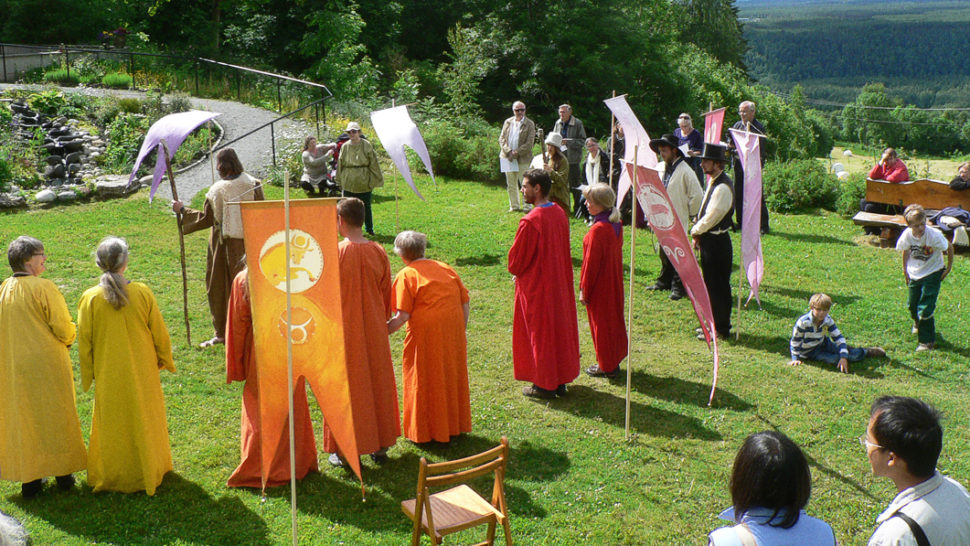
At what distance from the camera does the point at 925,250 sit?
31.4ft

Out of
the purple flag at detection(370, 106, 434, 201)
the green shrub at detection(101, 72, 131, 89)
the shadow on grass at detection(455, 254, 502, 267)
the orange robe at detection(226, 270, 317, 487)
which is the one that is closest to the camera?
the orange robe at detection(226, 270, 317, 487)

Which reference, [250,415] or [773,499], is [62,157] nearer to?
[250,415]

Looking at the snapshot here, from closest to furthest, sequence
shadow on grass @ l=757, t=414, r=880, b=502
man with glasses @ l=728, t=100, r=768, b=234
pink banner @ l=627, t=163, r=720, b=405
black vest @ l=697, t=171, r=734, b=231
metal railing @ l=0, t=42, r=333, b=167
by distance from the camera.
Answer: shadow on grass @ l=757, t=414, r=880, b=502 → pink banner @ l=627, t=163, r=720, b=405 → black vest @ l=697, t=171, r=734, b=231 → man with glasses @ l=728, t=100, r=768, b=234 → metal railing @ l=0, t=42, r=333, b=167

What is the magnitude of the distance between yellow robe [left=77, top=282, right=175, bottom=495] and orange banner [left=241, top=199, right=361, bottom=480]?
1.04m

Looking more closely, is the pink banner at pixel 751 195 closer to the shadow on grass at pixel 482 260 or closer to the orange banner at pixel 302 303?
the shadow on grass at pixel 482 260

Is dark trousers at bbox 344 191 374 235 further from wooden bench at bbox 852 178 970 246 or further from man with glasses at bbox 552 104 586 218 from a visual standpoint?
wooden bench at bbox 852 178 970 246

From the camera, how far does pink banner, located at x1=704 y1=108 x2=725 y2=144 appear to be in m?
12.2

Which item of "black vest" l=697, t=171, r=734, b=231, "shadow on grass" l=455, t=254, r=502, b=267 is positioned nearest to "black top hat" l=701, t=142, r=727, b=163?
"black vest" l=697, t=171, r=734, b=231

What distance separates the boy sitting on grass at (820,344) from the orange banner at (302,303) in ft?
17.9

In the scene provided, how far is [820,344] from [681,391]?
1.89m

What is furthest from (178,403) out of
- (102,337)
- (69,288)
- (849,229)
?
(849,229)

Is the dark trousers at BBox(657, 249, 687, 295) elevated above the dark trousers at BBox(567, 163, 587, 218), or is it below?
below

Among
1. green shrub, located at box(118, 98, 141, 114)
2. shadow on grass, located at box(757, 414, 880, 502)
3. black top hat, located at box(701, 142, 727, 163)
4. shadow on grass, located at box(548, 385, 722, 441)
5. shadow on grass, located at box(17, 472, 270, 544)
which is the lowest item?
shadow on grass, located at box(757, 414, 880, 502)

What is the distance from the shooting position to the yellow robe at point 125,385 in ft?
20.1
